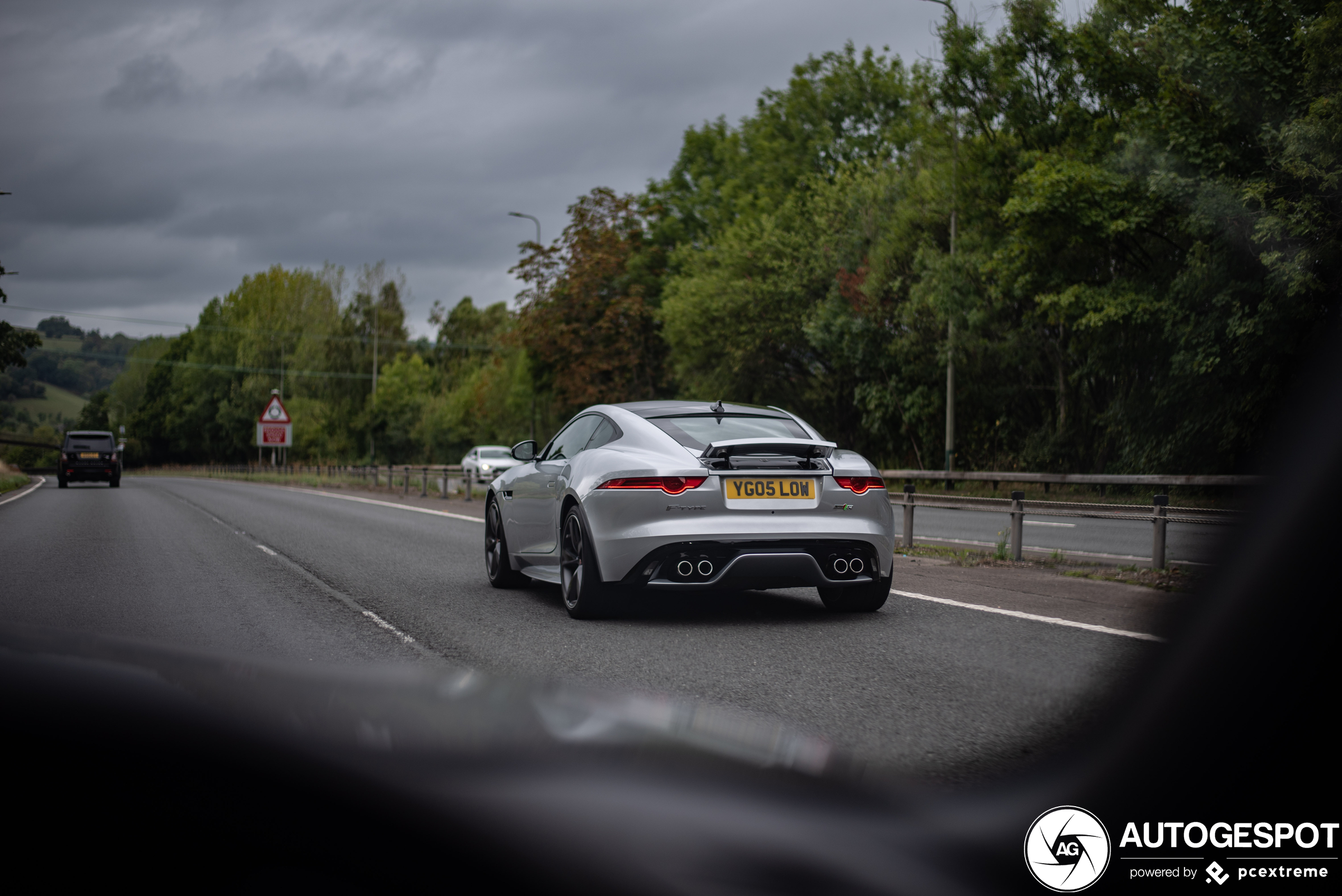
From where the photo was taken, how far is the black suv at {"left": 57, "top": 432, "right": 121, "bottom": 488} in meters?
38.6

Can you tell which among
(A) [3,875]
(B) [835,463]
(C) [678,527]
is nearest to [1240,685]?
(A) [3,875]

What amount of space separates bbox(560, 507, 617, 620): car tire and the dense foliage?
3.75 meters

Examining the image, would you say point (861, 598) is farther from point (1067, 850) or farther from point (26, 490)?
point (26, 490)

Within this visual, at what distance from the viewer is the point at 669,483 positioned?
6809 mm

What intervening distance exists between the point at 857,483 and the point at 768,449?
0.62 metres

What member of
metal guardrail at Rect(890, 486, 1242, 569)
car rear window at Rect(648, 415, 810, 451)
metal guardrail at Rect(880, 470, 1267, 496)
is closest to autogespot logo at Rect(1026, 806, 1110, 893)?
car rear window at Rect(648, 415, 810, 451)

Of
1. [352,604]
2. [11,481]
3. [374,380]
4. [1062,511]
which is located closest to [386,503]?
[352,604]

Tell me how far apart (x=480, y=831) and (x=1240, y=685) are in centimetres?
123

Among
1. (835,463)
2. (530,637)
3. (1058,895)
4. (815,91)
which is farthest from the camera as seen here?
(815,91)

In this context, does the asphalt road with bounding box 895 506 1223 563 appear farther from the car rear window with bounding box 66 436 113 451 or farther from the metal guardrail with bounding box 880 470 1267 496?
the car rear window with bounding box 66 436 113 451

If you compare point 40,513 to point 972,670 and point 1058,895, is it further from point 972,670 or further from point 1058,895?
point 1058,895

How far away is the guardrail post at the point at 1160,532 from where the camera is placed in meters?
9.51

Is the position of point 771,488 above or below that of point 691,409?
below

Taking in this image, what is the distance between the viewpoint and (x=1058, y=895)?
1528 millimetres
